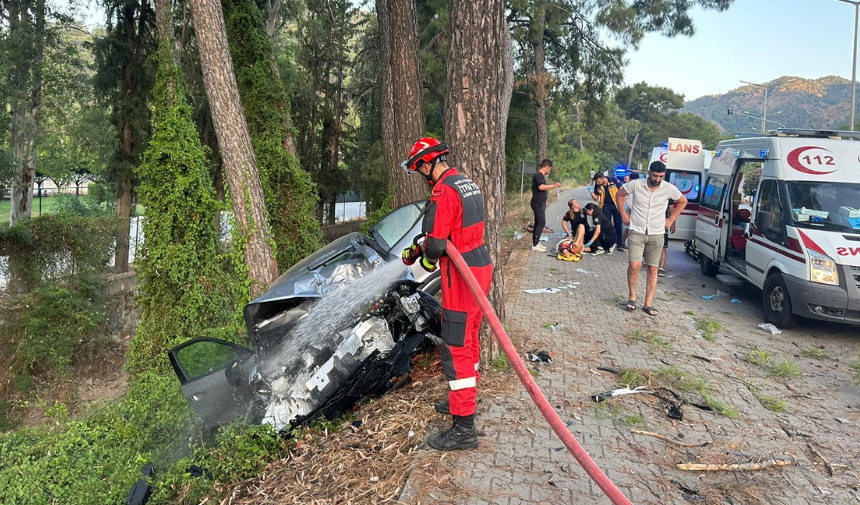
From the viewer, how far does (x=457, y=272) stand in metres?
3.73

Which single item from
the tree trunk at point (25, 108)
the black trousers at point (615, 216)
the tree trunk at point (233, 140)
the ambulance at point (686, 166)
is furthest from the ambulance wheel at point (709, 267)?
the tree trunk at point (25, 108)

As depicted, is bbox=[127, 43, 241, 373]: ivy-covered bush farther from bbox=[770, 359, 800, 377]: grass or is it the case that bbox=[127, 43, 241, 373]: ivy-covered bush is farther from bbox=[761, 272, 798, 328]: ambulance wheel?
bbox=[761, 272, 798, 328]: ambulance wheel

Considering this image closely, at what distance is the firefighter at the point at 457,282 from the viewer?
3664 millimetres

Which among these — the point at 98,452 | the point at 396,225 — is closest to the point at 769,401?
the point at 396,225

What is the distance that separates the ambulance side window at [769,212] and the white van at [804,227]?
0.01 m

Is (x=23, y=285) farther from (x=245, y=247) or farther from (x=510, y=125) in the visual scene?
(x=510, y=125)

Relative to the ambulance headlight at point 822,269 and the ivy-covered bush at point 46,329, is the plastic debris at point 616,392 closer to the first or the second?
the ambulance headlight at point 822,269

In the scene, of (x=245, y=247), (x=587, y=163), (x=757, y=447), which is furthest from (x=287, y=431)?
(x=587, y=163)

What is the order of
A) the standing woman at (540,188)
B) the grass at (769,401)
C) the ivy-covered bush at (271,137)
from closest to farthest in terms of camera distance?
1. the grass at (769,401)
2. the ivy-covered bush at (271,137)
3. the standing woman at (540,188)

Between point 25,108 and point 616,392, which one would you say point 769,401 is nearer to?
point 616,392

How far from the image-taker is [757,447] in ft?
12.8

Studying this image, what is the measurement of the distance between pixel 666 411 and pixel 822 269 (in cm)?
401

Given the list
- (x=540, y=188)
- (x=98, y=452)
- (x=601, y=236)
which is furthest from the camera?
(x=601, y=236)

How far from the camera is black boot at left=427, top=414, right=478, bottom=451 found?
364cm
